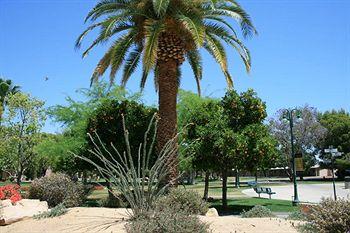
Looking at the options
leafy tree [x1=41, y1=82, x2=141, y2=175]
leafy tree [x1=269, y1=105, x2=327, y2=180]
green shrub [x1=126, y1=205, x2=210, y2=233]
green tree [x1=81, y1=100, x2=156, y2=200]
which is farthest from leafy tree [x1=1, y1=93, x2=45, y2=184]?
leafy tree [x1=269, y1=105, x2=327, y2=180]

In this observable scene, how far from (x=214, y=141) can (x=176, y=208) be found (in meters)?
11.7

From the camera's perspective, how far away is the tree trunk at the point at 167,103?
1741cm

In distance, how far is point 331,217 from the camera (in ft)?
29.8

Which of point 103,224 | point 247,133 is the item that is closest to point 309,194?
point 247,133

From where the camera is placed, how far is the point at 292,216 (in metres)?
12.4

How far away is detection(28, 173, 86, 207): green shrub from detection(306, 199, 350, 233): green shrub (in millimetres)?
10094

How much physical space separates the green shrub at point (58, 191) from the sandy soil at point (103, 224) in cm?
240

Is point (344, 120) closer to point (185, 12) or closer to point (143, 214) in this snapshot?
point (185, 12)

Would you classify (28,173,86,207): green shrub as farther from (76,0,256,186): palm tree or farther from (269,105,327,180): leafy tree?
(269,105,327,180): leafy tree

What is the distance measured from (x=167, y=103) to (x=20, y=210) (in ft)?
22.5

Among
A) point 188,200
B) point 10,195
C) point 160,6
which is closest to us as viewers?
point 188,200

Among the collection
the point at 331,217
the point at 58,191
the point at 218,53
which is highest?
the point at 218,53

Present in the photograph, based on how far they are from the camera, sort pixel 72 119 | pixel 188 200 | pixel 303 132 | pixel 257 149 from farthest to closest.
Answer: pixel 303 132 < pixel 72 119 < pixel 257 149 < pixel 188 200

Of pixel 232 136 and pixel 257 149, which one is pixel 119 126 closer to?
pixel 232 136
